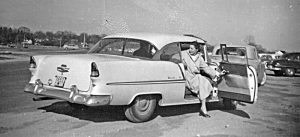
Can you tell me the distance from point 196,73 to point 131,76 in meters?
1.46

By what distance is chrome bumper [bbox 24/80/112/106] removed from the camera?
14.6 ft

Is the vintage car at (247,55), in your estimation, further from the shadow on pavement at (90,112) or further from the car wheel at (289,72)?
the car wheel at (289,72)

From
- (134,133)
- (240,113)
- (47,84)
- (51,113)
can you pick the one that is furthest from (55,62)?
(240,113)

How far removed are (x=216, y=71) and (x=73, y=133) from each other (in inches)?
108

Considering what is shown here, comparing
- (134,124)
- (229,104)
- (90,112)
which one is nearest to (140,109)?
(134,124)

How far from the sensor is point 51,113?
5664 millimetres

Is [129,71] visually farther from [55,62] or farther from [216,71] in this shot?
[216,71]

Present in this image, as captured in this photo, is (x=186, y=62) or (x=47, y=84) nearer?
(x=47, y=84)

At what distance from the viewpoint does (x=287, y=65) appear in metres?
18.6

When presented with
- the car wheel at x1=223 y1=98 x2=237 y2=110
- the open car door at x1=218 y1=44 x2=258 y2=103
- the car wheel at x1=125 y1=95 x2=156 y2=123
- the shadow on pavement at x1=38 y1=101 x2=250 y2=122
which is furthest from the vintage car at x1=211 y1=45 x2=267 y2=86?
the car wheel at x1=125 y1=95 x2=156 y2=123

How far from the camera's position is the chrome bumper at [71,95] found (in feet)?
14.6

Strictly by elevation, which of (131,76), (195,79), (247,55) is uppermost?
(247,55)

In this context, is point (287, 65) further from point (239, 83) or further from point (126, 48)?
point (126, 48)

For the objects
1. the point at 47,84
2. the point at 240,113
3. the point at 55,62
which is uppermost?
the point at 55,62
